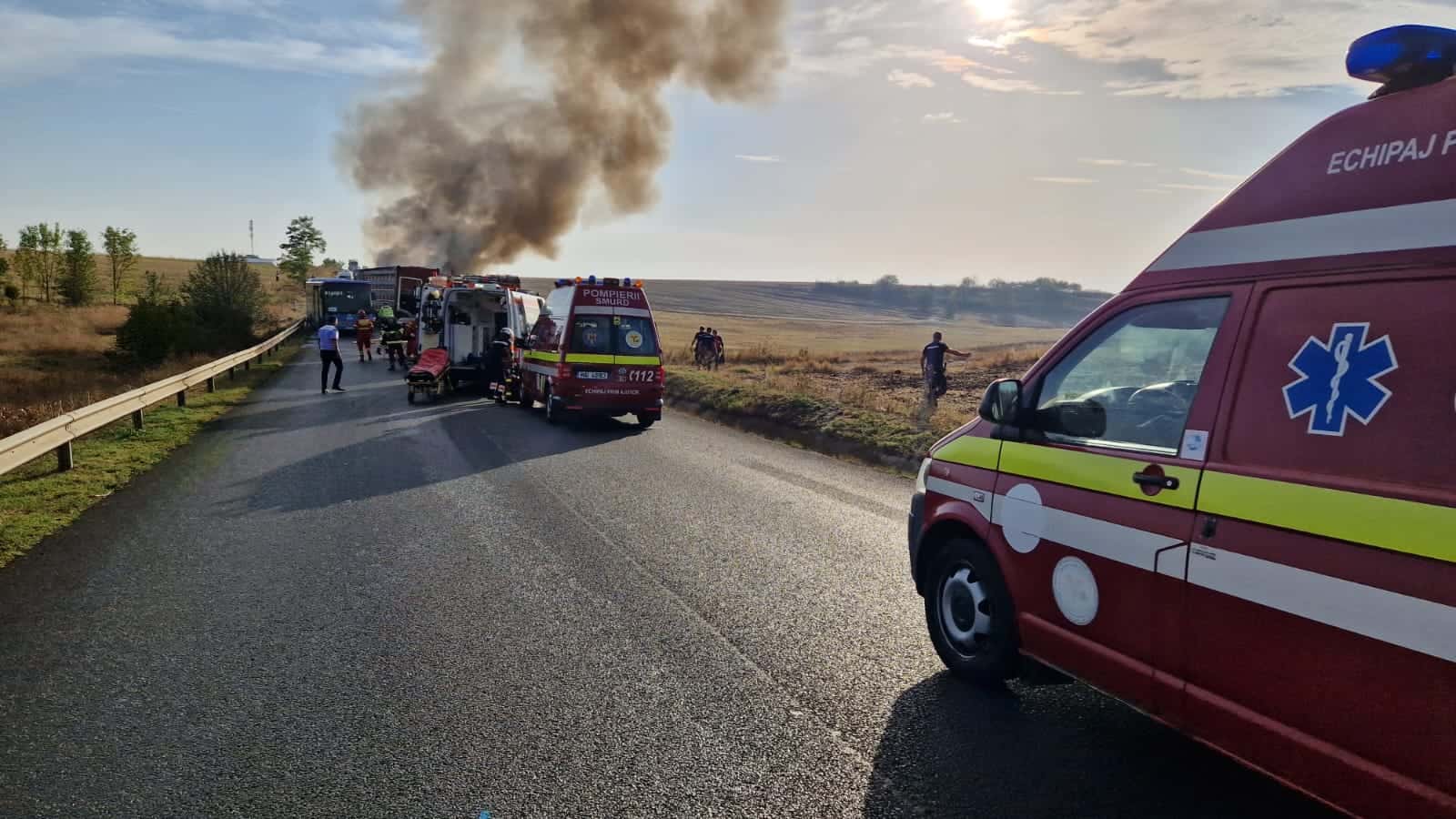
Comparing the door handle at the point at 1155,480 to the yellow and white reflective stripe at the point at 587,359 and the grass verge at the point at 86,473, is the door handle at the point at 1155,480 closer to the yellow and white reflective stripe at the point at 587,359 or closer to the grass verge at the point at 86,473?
the grass verge at the point at 86,473

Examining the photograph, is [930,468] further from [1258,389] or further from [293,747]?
[293,747]

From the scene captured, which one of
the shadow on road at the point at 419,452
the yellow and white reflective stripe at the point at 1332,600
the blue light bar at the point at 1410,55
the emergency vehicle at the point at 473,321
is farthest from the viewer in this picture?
the emergency vehicle at the point at 473,321

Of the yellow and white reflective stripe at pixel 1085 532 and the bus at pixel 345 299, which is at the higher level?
the bus at pixel 345 299

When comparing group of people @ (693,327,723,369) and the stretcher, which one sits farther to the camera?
group of people @ (693,327,723,369)

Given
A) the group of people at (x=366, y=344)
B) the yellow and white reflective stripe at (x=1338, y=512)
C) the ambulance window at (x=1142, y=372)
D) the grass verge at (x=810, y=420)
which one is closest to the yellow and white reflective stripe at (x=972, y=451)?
the ambulance window at (x=1142, y=372)

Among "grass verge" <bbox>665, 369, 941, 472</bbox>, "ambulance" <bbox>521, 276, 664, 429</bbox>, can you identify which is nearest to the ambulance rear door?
"grass verge" <bbox>665, 369, 941, 472</bbox>

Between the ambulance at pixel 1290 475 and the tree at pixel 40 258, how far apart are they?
69.0 metres

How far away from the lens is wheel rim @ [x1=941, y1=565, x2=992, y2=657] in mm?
4172

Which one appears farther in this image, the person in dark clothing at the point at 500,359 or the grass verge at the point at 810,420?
the person in dark clothing at the point at 500,359

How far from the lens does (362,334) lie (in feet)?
97.2

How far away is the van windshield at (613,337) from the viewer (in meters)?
14.2

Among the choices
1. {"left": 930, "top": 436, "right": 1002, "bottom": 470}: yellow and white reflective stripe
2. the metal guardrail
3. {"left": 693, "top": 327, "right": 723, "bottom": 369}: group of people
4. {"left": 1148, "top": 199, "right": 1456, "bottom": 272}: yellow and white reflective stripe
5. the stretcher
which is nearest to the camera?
{"left": 1148, "top": 199, "right": 1456, "bottom": 272}: yellow and white reflective stripe

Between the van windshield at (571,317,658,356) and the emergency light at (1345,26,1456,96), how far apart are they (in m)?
12.1

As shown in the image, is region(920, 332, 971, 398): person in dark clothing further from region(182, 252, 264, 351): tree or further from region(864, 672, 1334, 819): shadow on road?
region(182, 252, 264, 351): tree
